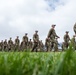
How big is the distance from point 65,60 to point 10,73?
285 mm

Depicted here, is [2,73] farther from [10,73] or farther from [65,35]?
[65,35]

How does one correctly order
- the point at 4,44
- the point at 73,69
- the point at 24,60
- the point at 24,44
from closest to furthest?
1. the point at 73,69
2. the point at 24,60
3. the point at 24,44
4. the point at 4,44

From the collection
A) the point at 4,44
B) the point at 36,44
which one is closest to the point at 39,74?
the point at 36,44

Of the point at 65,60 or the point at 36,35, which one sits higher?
the point at 36,35

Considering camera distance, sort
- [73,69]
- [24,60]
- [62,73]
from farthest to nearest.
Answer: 1. [24,60]
2. [73,69]
3. [62,73]

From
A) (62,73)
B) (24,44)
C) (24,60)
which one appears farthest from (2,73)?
(24,44)

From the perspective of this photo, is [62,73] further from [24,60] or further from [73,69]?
[24,60]

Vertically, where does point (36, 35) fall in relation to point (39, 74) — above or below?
above

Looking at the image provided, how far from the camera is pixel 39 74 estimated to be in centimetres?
143

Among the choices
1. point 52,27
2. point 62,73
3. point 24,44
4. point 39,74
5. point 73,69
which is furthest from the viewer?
point 24,44

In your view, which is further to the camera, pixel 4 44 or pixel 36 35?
pixel 4 44

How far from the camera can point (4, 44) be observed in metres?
60.2

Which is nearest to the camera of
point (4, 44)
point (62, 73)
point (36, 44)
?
point (62, 73)

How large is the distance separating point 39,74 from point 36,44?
34.4 m
